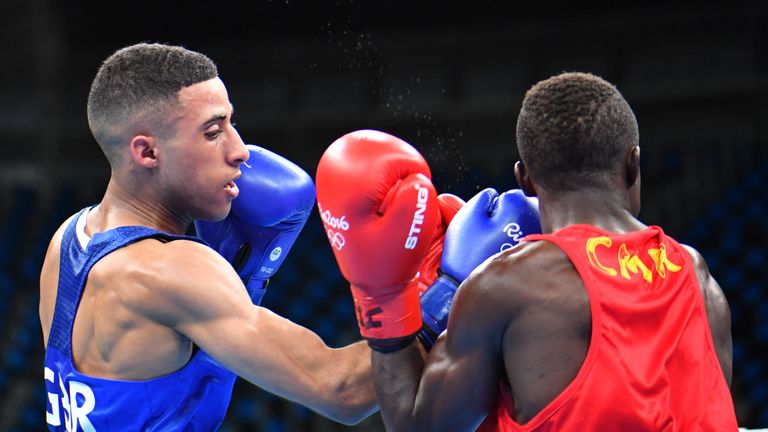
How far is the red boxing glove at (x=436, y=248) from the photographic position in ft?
7.70

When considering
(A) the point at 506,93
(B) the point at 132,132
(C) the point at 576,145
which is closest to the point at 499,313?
(C) the point at 576,145

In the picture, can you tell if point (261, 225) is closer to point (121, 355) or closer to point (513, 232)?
point (121, 355)

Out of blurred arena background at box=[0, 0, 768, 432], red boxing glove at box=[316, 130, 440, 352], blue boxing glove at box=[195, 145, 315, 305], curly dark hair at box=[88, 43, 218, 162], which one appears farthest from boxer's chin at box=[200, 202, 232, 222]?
blurred arena background at box=[0, 0, 768, 432]

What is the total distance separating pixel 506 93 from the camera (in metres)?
9.39

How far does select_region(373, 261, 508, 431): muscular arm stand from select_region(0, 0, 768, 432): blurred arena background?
5.34m

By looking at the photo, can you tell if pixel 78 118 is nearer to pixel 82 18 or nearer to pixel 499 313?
pixel 82 18

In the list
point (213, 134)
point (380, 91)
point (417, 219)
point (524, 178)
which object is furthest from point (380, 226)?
point (380, 91)

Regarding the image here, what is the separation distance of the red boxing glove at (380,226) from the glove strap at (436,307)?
69 millimetres

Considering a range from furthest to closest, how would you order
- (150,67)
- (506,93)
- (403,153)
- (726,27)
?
(506,93)
(726,27)
(150,67)
(403,153)

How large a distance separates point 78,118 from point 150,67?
330 inches

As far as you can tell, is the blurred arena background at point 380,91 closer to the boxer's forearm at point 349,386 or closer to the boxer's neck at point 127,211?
the boxer's neck at point 127,211

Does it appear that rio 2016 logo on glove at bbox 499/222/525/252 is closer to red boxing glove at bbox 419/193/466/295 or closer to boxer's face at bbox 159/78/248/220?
red boxing glove at bbox 419/193/466/295

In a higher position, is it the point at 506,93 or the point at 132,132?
the point at 132,132

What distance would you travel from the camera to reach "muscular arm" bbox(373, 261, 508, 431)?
1798 mm
